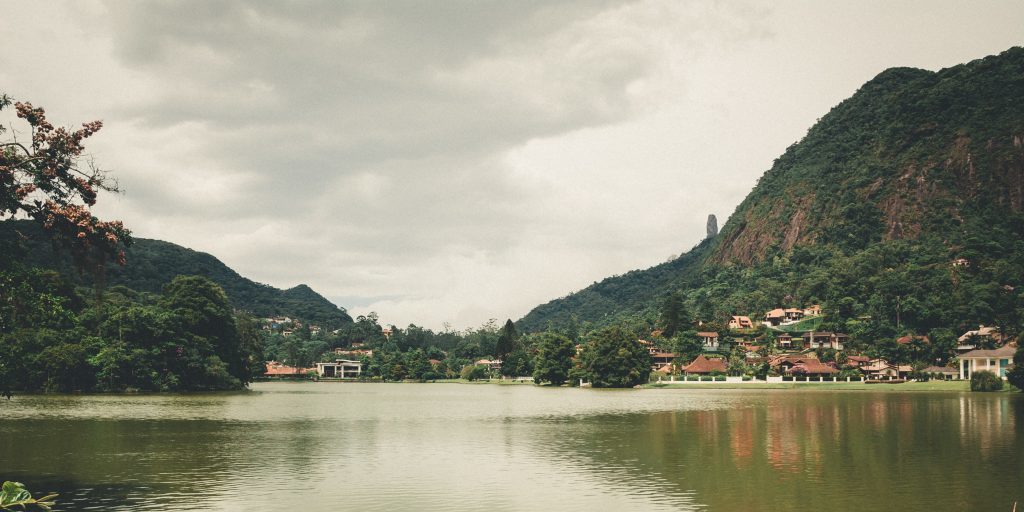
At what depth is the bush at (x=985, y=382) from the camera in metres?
91.9

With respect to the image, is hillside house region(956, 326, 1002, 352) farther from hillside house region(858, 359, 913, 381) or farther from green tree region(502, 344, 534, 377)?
green tree region(502, 344, 534, 377)

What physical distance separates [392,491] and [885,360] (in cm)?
11917

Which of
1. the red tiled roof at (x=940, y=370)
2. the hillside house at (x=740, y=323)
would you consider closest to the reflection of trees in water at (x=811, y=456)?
the red tiled roof at (x=940, y=370)

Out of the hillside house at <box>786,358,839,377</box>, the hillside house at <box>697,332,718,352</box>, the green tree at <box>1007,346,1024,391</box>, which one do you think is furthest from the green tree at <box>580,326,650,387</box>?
the green tree at <box>1007,346,1024,391</box>

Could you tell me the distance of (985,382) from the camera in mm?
92188

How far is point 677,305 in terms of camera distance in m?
184

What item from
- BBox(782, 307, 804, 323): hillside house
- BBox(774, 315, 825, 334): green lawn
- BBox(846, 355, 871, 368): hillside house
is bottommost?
BBox(846, 355, 871, 368): hillside house

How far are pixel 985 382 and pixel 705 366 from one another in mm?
53474

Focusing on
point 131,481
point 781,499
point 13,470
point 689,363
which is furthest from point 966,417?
point 689,363

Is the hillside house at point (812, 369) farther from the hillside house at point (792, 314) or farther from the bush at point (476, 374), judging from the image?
the bush at point (476, 374)

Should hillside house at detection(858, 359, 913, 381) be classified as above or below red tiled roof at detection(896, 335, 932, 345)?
below

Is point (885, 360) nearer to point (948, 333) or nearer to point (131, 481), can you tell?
point (948, 333)

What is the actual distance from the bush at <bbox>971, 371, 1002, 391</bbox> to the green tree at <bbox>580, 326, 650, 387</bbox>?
154 ft

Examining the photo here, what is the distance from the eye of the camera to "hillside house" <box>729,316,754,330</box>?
18550cm
